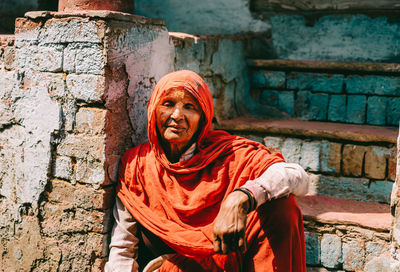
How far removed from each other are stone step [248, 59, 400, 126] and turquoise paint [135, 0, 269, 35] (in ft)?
1.96

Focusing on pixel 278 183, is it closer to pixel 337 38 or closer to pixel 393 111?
pixel 393 111

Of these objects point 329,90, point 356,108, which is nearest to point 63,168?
point 329,90

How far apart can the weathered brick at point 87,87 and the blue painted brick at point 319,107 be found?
2.65m

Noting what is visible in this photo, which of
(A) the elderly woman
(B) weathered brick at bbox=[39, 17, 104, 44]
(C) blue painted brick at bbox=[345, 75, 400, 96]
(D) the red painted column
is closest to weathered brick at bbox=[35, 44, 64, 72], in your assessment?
(B) weathered brick at bbox=[39, 17, 104, 44]

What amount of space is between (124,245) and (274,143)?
1.84 m

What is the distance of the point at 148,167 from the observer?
2.80 metres

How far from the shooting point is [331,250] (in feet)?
10.8

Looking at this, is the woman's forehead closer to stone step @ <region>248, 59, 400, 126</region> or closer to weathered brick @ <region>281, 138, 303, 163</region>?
weathered brick @ <region>281, 138, 303, 163</region>

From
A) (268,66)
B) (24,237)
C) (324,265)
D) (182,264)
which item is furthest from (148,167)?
(268,66)

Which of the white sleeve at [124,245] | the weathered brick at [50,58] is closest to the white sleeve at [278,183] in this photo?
the white sleeve at [124,245]

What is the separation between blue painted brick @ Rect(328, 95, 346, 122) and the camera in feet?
15.4

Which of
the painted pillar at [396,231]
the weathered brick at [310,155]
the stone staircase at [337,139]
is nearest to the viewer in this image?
the painted pillar at [396,231]

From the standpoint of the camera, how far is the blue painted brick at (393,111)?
14.7 feet

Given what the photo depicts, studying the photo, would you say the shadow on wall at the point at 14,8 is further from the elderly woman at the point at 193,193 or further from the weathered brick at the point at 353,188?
the weathered brick at the point at 353,188
